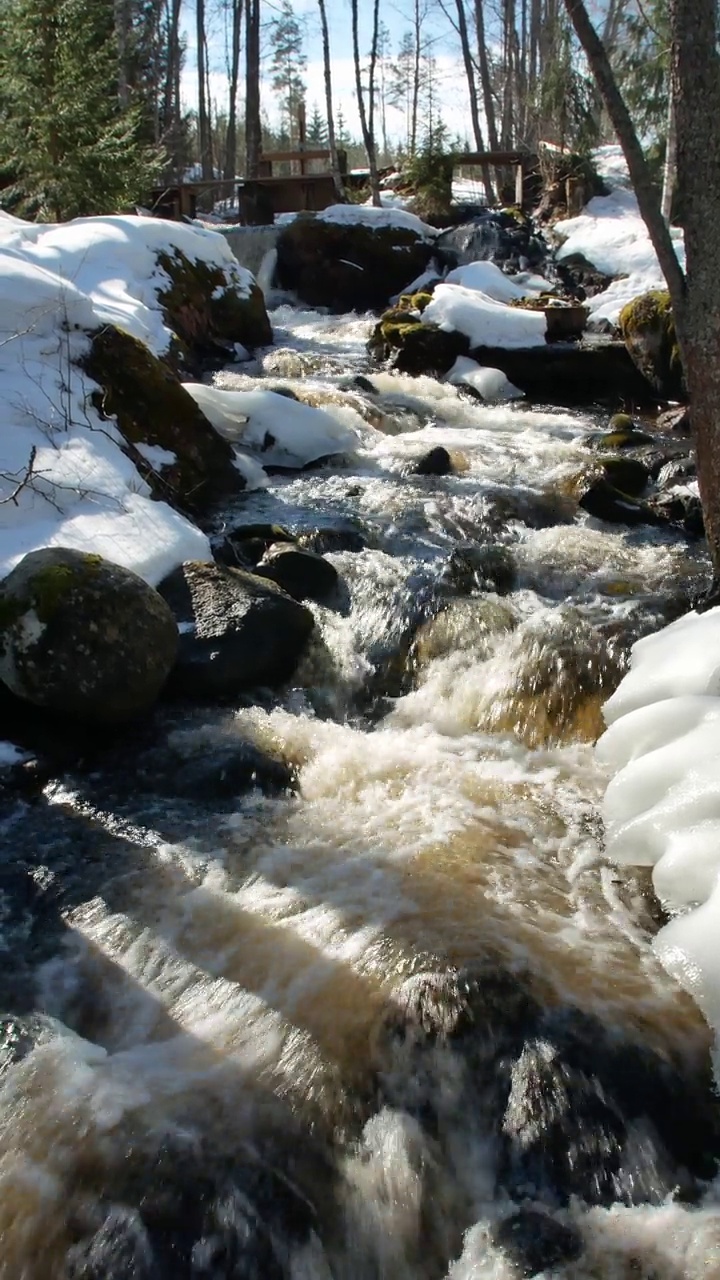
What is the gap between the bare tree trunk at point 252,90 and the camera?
23.6 metres

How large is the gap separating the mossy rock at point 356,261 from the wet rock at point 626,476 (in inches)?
417

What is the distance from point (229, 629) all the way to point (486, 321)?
905cm

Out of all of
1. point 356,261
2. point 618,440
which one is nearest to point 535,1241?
point 618,440

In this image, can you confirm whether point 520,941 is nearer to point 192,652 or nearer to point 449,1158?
point 449,1158

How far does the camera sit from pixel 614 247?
721 inches

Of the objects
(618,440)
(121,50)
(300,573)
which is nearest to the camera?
(300,573)

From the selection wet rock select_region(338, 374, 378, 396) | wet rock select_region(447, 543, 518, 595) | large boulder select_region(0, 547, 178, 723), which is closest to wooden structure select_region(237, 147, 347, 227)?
wet rock select_region(338, 374, 378, 396)

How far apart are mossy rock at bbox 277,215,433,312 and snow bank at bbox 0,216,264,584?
913 cm

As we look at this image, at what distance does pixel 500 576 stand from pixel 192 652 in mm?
2641

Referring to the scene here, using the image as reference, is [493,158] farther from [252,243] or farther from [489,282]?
[489,282]

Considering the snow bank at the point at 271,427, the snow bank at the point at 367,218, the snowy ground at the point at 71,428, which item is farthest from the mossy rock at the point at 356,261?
the snow bank at the point at 271,427

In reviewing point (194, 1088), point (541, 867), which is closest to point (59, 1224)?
point (194, 1088)

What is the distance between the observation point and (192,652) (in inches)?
206

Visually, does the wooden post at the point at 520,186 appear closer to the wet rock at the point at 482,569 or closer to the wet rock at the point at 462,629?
the wet rock at the point at 482,569
